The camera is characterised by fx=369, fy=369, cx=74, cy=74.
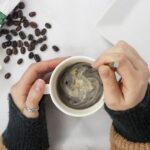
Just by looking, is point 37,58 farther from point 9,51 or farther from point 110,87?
point 110,87

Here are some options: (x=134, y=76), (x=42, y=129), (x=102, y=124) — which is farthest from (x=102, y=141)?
(x=134, y=76)

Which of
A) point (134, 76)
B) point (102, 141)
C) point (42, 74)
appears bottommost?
point (102, 141)

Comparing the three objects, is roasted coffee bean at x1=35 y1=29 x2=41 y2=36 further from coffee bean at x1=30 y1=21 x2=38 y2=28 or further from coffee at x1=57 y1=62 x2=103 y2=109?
coffee at x1=57 y1=62 x2=103 y2=109

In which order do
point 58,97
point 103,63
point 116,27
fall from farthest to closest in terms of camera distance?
point 116,27, point 58,97, point 103,63

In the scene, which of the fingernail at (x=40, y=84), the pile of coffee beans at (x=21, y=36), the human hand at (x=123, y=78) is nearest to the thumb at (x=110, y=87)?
the human hand at (x=123, y=78)

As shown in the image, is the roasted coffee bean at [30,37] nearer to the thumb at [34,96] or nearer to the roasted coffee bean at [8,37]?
the roasted coffee bean at [8,37]

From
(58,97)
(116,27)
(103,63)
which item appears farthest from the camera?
(116,27)

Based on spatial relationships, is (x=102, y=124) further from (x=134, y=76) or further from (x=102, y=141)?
(x=134, y=76)

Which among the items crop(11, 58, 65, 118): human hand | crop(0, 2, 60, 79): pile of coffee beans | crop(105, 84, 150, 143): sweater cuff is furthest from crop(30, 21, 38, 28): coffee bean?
crop(105, 84, 150, 143): sweater cuff
